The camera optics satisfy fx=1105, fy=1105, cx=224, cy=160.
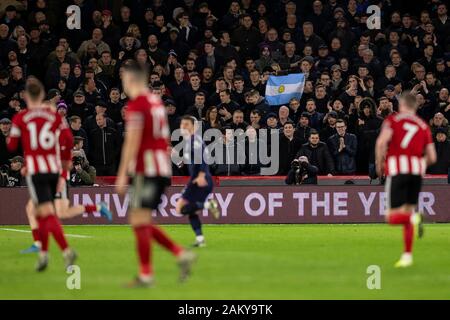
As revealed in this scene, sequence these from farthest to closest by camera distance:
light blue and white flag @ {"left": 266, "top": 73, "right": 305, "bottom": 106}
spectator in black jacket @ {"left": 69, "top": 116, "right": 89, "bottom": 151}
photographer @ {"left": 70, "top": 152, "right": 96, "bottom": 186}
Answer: light blue and white flag @ {"left": 266, "top": 73, "right": 305, "bottom": 106}
spectator in black jacket @ {"left": 69, "top": 116, "right": 89, "bottom": 151}
photographer @ {"left": 70, "top": 152, "right": 96, "bottom": 186}

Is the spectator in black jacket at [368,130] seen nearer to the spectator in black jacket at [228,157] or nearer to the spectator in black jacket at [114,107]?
the spectator in black jacket at [228,157]

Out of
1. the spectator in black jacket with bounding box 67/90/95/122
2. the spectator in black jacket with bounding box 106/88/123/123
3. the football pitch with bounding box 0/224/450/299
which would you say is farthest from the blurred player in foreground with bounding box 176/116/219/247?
the spectator in black jacket with bounding box 67/90/95/122

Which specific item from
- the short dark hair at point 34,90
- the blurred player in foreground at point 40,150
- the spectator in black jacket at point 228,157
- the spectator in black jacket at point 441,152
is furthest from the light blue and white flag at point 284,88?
the short dark hair at point 34,90

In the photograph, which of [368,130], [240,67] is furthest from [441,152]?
[240,67]

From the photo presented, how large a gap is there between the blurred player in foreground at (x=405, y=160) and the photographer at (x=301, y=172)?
8.11 metres

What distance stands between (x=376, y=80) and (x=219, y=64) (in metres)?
3.48

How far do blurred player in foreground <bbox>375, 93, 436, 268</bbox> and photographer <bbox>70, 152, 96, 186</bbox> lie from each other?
9351 millimetres

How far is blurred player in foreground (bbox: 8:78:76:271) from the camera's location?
12.9 m

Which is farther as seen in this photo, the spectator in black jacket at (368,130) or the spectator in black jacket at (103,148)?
the spectator in black jacket at (368,130)

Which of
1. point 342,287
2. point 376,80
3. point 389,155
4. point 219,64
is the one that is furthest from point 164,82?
point 342,287

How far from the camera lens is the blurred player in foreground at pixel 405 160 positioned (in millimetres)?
13203

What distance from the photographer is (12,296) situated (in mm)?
11219

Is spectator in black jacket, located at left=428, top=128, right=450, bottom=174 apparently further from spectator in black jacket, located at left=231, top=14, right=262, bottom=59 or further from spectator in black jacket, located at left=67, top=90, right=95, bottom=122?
spectator in black jacket, located at left=67, top=90, right=95, bottom=122

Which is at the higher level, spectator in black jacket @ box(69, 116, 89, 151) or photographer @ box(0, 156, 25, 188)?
spectator in black jacket @ box(69, 116, 89, 151)
